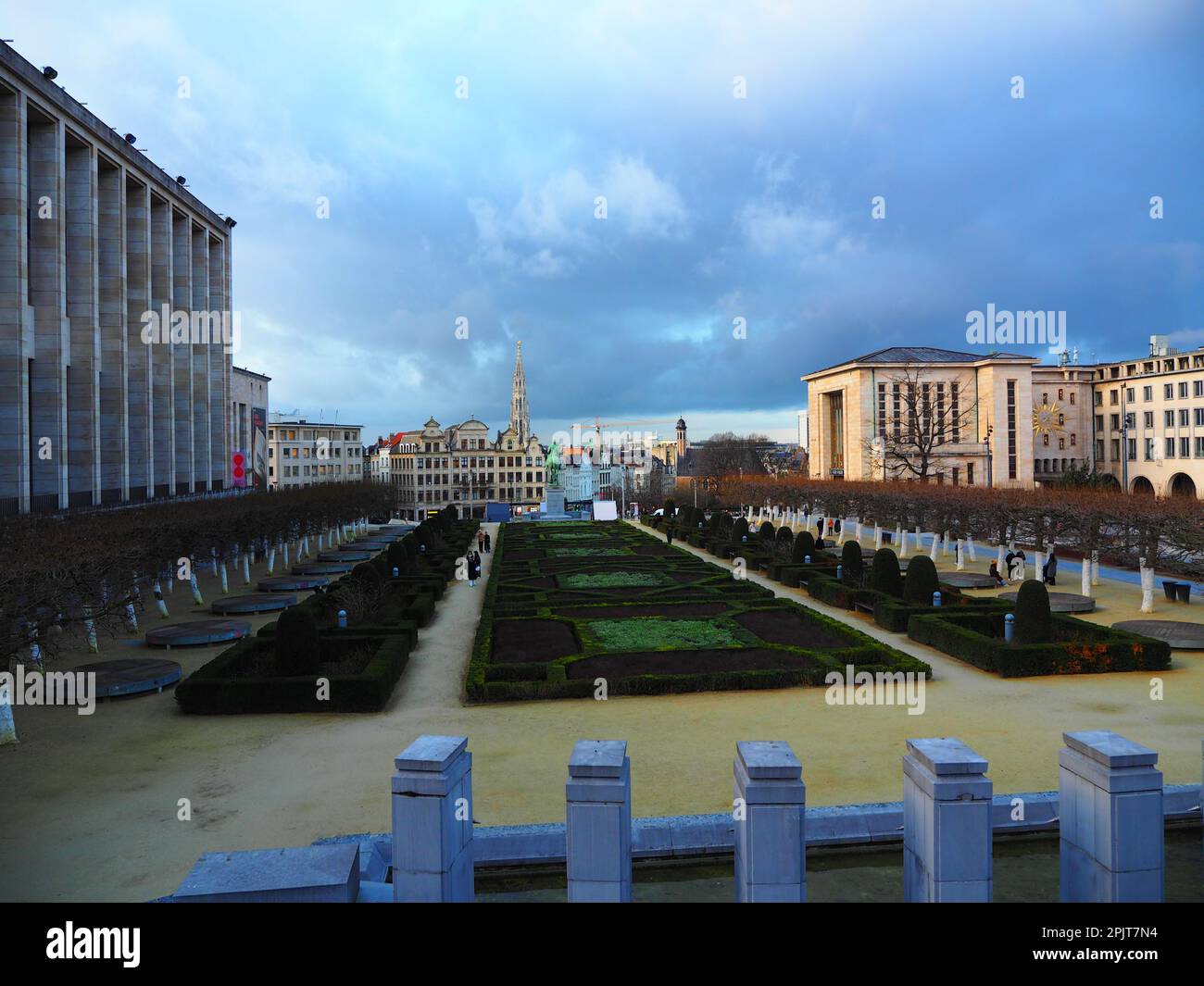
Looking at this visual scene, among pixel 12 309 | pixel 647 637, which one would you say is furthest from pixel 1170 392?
pixel 12 309

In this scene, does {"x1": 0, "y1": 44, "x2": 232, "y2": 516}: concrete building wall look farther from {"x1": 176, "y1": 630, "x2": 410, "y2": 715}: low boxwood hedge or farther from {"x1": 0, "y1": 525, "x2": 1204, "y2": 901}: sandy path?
{"x1": 0, "y1": 525, "x2": 1204, "y2": 901}: sandy path

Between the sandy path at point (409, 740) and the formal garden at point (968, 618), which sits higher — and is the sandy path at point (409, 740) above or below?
below

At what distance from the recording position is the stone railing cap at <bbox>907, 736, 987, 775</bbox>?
23.9 feet

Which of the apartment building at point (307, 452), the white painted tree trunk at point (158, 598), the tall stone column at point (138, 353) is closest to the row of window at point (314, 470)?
the apartment building at point (307, 452)

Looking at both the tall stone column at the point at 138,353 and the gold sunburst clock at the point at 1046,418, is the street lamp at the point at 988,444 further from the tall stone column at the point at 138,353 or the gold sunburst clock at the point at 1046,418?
the tall stone column at the point at 138,353

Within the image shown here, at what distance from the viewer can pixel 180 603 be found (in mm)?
31594

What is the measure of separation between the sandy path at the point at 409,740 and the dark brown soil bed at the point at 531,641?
2.27 metres

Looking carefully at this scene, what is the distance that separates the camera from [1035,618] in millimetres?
19984

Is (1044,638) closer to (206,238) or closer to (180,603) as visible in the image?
(180,603)

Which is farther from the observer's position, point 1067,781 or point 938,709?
point 938,709

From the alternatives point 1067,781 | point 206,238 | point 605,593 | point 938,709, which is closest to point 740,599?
point 605,593

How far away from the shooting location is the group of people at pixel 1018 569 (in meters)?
32.3

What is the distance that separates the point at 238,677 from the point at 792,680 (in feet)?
38.2
